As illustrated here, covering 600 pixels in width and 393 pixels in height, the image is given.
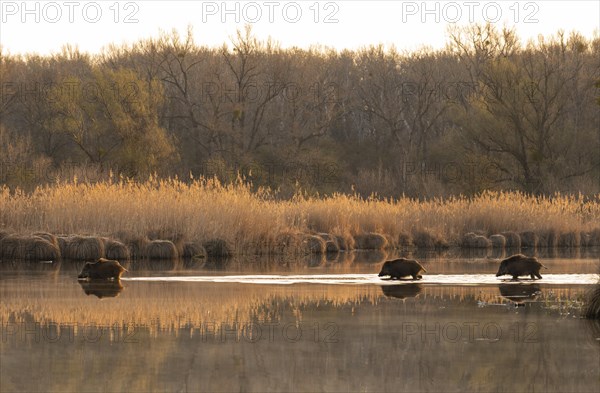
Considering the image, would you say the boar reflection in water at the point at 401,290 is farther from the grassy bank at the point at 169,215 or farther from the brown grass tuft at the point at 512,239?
the brown grass tuft at the point at 512,239

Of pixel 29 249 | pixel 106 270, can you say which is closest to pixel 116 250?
pixel 29 249

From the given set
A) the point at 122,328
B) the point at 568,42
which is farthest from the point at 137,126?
the point at 122,328

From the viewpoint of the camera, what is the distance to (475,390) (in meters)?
9.49

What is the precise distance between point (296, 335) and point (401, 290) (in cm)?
618

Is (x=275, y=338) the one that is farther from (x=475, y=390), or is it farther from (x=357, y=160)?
(x=357, y=160)

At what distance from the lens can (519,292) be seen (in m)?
18.5

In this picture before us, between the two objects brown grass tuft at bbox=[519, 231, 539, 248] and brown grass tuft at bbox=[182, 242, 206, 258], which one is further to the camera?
brown grass tuft at bbox=[519, 231, 539, 248]

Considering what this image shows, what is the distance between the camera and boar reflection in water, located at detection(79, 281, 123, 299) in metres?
17.9

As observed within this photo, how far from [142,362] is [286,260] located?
1854 centimetres

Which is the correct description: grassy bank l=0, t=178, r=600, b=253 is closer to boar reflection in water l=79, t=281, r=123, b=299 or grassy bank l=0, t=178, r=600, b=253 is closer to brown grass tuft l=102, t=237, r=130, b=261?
brown grass tuft l=102, t=237, r=130, b=261

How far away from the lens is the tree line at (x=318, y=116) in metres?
62.0

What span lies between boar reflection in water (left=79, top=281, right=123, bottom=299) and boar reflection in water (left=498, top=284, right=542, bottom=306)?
20.1 ft

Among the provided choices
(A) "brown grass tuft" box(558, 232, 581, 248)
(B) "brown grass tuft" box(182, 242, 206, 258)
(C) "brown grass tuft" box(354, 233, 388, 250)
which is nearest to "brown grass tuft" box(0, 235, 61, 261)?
(B) "brown grass tuft" box(182, 242, 206, 258)

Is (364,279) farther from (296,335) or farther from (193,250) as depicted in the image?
(193,250)
